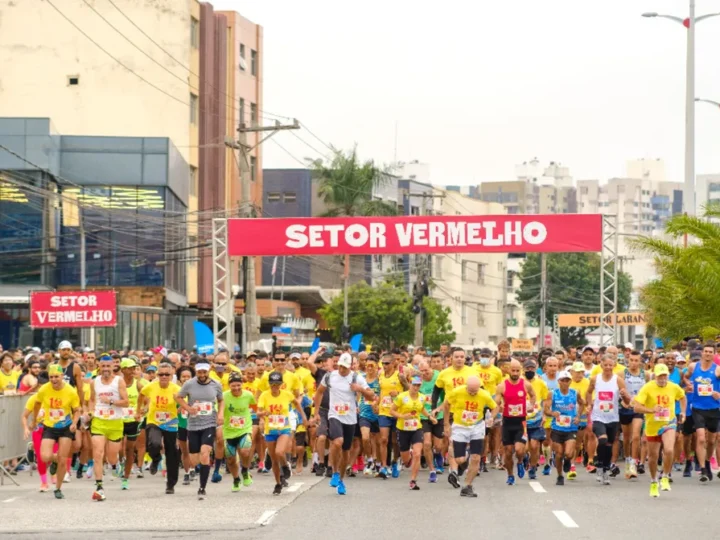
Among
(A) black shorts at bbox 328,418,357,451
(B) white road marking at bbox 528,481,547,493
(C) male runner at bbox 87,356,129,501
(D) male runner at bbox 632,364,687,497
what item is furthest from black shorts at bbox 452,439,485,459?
(C) male runner at bbox 87,356,129,501

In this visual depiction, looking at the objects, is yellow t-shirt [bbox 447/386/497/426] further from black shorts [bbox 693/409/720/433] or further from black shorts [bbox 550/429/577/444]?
black shorts [bbox 693/409/720/433]

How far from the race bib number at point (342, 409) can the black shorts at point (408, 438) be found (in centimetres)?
148

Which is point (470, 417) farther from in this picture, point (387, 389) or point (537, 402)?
point (387, 389)

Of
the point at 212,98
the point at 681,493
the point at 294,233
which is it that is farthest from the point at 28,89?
the point at 681,493

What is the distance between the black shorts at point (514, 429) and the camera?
815 inches

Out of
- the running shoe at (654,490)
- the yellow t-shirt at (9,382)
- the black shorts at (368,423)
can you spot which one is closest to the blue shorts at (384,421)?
the black shorts at (368,423)

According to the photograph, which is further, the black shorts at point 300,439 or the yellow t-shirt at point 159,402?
the black shorts at point 300,439

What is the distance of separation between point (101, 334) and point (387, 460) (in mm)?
31582

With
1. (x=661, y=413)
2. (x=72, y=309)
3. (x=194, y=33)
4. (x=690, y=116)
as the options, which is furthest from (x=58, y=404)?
(x=194, y=33)

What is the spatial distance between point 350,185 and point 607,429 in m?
59.9

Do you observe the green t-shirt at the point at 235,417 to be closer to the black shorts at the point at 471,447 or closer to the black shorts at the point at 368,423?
the black shorts at the point at 471,447

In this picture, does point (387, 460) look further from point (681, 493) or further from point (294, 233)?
point (294, 233)

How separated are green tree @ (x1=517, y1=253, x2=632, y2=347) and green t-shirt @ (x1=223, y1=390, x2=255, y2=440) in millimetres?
96808

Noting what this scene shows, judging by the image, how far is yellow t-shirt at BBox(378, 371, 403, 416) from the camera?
870 inches
